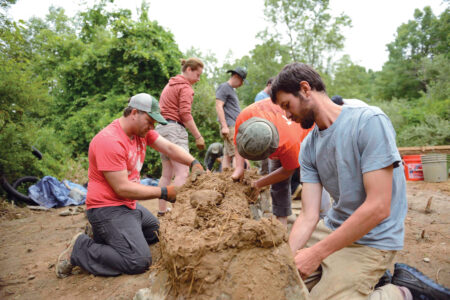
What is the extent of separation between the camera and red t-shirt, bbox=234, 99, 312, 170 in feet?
8.21

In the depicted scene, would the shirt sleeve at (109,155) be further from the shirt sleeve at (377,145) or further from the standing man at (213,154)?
the standing man at (213,154)

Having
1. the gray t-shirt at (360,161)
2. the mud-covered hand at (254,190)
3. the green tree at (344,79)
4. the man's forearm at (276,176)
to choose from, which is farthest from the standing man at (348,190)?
the green tree at (344,79)

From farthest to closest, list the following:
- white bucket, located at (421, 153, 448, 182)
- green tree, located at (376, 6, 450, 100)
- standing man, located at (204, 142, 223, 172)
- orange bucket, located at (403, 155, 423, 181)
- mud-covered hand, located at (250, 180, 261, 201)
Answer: green tree, located at (376, 6, 450, 100) → orange bucket, located at (403, 155, 423, 181) → white bucket, located at (421, 153, 448, 182) → standing man, located at (204, 142, 223, 172) → mud-covered hand, located at (250, 180, 261, 201)

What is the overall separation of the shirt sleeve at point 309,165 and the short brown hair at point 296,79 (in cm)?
39

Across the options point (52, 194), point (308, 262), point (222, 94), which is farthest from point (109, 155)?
point (52, 194)

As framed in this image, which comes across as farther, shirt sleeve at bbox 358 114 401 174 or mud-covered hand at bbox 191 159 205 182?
mud-covered hand at bbox 191 159 205 182

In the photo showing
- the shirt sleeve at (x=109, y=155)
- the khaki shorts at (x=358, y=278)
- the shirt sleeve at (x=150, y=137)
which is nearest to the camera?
the khaki shorts at (x=358, y=278)

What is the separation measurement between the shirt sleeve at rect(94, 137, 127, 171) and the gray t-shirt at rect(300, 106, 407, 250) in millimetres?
1732

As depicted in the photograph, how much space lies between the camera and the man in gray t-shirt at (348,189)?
4.65ft

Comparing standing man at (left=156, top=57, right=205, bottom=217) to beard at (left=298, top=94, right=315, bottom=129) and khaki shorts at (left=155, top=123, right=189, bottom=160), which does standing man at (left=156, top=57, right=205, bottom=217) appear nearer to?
khaki shorts at (left=155, top=123, right=189, bottom=160)

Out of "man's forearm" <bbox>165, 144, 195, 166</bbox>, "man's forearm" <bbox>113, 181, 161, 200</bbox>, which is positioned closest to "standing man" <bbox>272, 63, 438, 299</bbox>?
"man's forearm" <bbox>113, 181, 161, 200</bbox>

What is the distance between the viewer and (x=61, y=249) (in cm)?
336

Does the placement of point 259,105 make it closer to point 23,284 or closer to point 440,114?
point 23,284

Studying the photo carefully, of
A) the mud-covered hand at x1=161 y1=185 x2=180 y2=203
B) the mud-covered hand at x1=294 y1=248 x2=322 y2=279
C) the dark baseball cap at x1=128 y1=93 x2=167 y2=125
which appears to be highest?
the dark baseball cap at x1=128 y1=93 x2=167 y2=125
